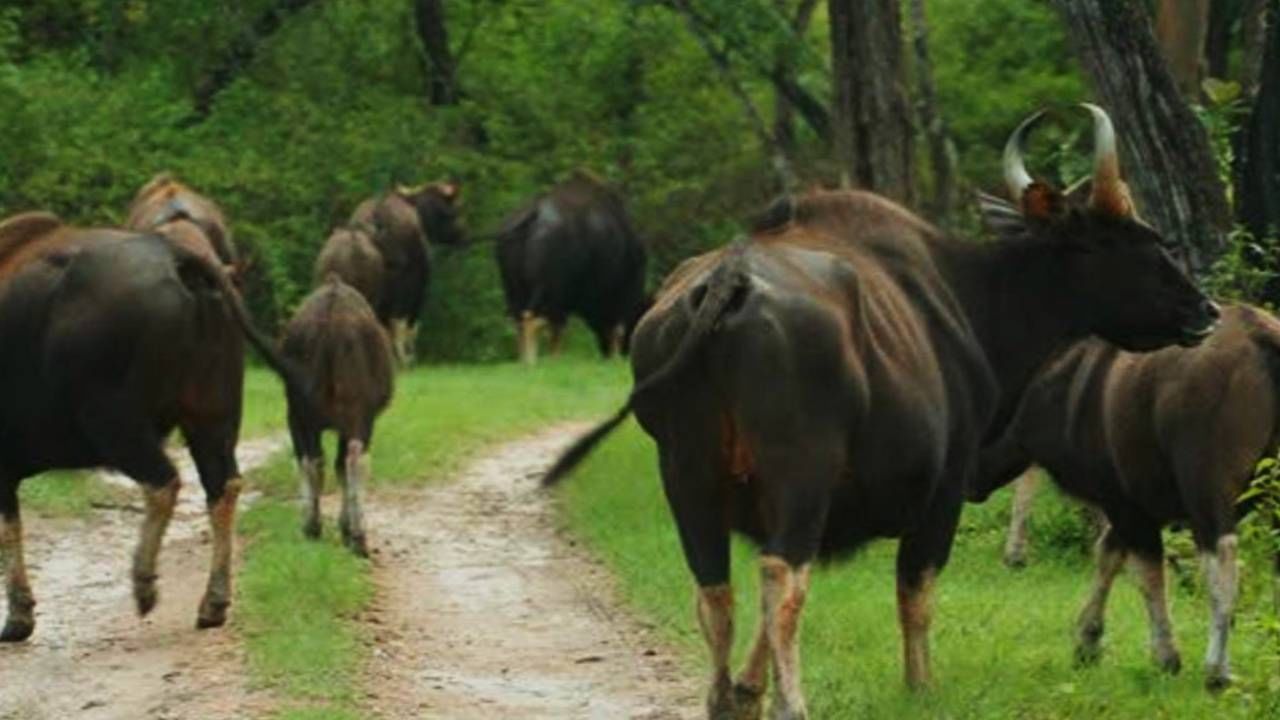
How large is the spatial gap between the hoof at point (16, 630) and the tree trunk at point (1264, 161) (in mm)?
7048

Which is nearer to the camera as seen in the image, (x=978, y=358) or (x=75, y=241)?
(x=978, y=358)

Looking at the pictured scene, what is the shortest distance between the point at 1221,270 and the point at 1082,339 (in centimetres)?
277

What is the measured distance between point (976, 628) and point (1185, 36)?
6695 mm

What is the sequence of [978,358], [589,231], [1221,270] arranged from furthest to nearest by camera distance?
1. [589,231]
2. [1221,270]
3. [978,358]

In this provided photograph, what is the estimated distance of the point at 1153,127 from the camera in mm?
15977

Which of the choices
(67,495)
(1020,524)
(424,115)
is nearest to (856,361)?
(1020,524)

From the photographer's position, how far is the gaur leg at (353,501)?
59.4 ft

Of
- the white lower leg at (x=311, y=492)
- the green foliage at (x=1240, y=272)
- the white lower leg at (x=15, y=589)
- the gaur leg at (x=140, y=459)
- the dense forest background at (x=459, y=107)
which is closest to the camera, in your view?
the gaur leg at (x=140, y=459)

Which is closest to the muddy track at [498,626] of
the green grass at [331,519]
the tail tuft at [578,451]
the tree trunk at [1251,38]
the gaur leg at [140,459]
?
the green grass at [331,519]

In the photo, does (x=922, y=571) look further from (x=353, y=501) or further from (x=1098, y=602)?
(x=353, y=501)

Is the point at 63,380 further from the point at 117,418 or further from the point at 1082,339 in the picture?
the point at 1082,339

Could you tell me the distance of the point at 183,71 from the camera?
37.9m

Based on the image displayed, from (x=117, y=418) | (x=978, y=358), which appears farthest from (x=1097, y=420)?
(x=117, y=418)

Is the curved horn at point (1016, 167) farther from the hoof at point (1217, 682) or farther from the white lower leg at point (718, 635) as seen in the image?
the white lower leg at point (718, 635)
